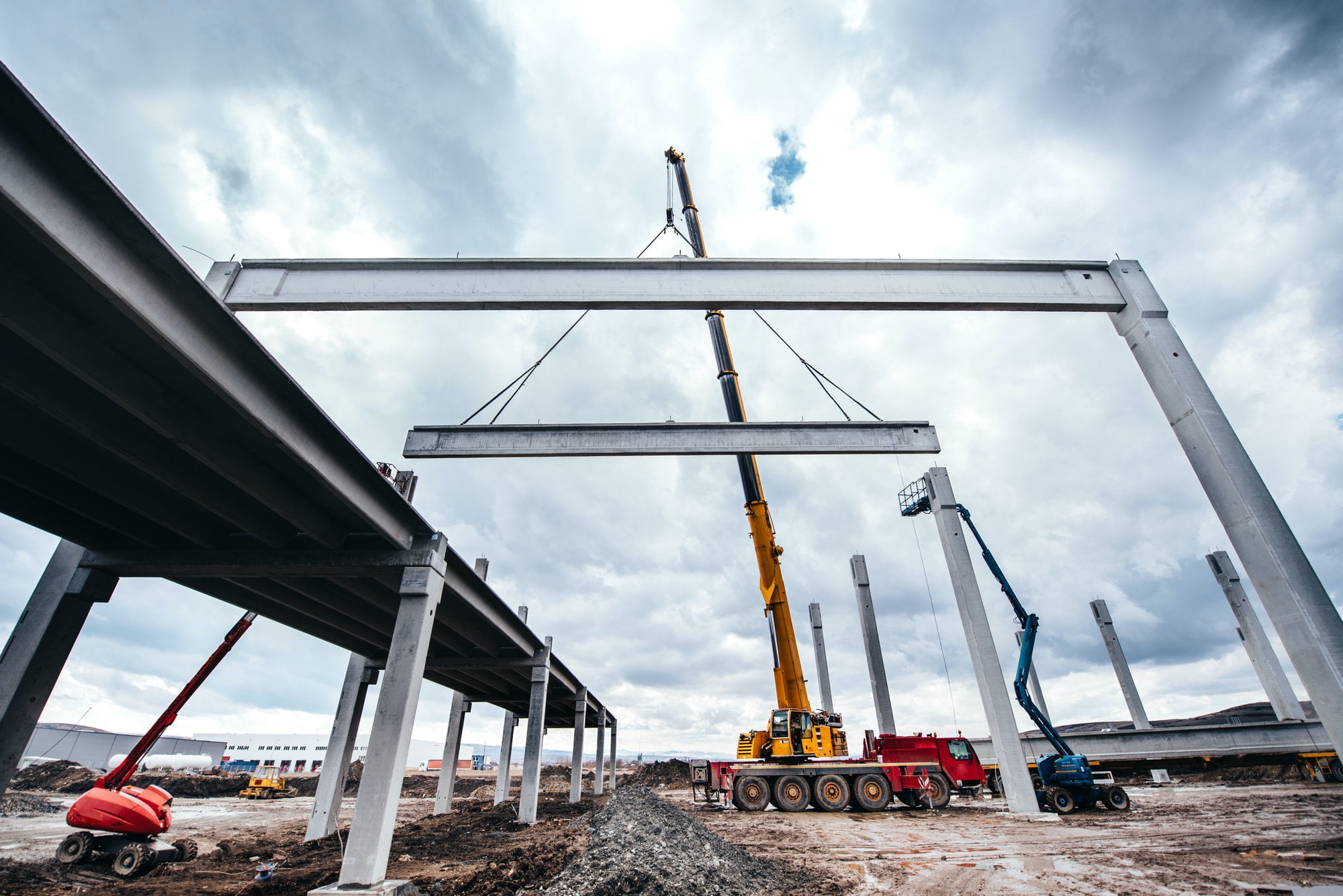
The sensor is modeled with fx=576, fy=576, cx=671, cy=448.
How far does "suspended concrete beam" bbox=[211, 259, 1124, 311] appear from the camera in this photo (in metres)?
8.62

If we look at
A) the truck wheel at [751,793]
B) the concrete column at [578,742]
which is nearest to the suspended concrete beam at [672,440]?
the truck wheel at [751,793]

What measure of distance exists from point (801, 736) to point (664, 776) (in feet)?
99.7

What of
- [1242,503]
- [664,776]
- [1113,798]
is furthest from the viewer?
[664,776]

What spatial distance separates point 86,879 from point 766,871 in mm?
11329

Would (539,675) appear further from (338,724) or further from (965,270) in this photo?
(965,270)

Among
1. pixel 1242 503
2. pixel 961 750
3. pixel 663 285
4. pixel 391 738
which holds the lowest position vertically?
pixel 961 750

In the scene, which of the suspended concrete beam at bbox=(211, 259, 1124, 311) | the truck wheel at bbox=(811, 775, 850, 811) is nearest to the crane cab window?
the truck wheel at bbox=(811, 775, 850, 811)

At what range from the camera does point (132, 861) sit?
10109 mm

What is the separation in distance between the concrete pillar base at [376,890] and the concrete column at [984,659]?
1384cm

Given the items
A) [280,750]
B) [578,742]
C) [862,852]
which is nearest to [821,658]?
[578,742]

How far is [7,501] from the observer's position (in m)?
7.39

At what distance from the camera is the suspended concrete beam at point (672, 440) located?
11.3 m

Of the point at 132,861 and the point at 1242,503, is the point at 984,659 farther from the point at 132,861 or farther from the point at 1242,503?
the point at 132,861

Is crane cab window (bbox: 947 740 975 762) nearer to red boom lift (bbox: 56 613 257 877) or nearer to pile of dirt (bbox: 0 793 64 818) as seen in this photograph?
red boom lift (bbox: 56 613 257 877)
